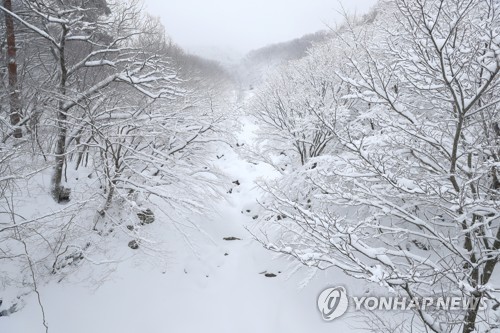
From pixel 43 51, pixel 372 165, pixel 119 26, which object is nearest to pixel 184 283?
pixel 372 165

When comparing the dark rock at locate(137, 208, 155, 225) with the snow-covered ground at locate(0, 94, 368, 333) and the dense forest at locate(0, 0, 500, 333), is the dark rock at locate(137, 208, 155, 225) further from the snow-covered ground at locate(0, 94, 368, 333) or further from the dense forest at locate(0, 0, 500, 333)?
the snow-covered ground at locate(0, 94, 368, 333)

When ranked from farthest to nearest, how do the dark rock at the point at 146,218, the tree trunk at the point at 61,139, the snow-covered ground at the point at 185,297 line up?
the dark rock at the point at 146,218 < the tree trunk at the point at 61,139 < the snow-covered ground at the point at 185,297

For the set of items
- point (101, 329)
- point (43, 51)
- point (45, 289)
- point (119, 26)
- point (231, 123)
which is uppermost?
point (119, 26)

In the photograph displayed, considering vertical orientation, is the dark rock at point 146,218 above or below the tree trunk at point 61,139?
below

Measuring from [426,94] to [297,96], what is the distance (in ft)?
22.7

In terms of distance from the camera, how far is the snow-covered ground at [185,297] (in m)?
7.69

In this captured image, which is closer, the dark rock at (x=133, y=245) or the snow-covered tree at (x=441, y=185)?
the snow-covered tree at (x=441, y=185)

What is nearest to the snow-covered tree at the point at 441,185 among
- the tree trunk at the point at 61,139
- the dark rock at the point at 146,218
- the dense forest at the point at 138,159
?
the dense forest at the point at 138,159

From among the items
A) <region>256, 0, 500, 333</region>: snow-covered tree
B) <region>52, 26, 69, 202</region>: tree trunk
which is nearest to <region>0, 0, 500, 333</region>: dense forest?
<region>52, 26, 69, 202</region>: tree trunk

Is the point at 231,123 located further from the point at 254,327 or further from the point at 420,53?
the point at 420,53

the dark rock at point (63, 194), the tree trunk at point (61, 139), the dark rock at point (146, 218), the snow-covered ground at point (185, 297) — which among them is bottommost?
the snow-covered ground at point (185, 297)

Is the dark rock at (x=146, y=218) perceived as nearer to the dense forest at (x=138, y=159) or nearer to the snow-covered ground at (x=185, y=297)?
the dense forest at (x=138, y=159)

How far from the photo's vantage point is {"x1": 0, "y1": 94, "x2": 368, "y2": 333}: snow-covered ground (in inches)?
303

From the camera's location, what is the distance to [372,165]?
11.7 feet
